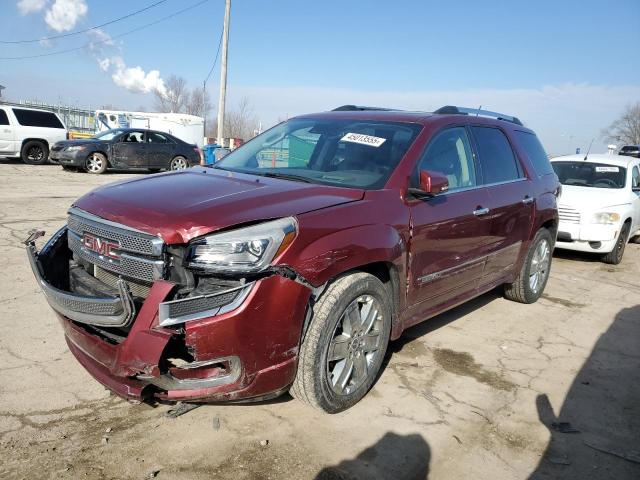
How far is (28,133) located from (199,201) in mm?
17039

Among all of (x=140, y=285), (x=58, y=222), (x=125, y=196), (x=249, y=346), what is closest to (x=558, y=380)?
(x=249, y=346)

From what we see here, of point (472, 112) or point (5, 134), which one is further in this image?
point (5, 134)

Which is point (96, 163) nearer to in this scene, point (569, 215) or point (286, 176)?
point (569, 215)

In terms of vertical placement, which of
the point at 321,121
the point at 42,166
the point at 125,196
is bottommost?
the point at 42,166

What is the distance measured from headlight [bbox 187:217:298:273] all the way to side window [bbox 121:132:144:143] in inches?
610

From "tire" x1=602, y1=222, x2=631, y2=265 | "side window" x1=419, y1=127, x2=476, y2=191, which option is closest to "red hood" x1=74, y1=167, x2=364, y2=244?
"side window" x1=419, y1=127, x2=476, y2=191

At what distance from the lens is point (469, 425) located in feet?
10.5

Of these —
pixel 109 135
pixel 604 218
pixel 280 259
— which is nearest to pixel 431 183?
pixel 280 259

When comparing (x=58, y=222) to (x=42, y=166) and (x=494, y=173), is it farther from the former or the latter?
(x=42, y=166)

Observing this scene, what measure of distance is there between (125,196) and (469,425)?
2465 millimetres

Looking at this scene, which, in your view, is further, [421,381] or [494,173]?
[494,173]

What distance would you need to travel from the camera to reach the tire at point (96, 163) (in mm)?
16062

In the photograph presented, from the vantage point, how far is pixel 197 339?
248 centimetres

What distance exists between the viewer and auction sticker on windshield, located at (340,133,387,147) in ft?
12.6
